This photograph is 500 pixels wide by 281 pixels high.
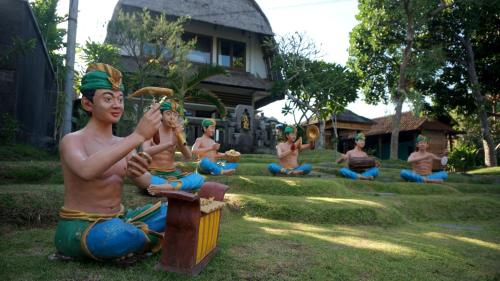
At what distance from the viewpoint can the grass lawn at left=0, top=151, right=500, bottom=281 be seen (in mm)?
3010

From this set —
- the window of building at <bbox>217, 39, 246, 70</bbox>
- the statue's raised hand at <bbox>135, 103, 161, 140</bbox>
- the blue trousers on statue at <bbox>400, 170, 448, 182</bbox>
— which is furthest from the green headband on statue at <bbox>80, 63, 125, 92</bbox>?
the window of building at <bbox>217, 39, 246, 70</bbox>

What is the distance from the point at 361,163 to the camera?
31.3 ft

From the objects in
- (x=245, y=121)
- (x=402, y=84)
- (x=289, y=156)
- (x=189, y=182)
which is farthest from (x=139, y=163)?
(x=402, y=84)

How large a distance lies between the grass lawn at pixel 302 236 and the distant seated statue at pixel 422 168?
207 cm

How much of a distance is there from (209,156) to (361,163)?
12.3 ft

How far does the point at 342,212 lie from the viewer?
5.57m

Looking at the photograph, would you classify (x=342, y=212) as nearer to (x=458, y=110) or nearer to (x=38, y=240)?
(x=38, y=240)

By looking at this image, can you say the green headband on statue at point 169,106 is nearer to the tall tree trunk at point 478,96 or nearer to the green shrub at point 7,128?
the green shrub at point 7,128

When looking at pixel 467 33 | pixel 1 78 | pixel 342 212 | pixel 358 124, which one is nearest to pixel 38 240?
pixel 342 212

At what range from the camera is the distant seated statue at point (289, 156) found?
352 inches

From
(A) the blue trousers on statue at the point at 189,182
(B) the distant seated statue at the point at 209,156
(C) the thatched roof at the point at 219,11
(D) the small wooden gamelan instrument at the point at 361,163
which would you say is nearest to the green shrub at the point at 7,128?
(B) the distant seated statue at the point at 209,156

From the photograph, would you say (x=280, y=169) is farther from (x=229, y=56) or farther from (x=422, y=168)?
(x=229, y=56)

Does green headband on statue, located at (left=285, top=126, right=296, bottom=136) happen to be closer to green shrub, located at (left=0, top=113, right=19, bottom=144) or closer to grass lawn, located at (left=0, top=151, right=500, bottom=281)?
grass lawn, located at (left=0, top=151, right=500, bottom=281)

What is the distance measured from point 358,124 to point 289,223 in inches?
807
